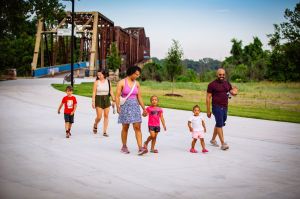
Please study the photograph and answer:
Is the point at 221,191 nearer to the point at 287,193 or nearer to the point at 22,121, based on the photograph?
the point at 287,193

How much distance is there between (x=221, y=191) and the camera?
20.2 feet

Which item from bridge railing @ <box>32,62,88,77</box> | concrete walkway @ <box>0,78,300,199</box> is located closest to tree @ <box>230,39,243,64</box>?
bridge railing @ <box>32,62,88,77</box>

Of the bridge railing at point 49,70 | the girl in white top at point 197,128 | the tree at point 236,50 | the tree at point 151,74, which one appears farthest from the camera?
the tree at point 236,50

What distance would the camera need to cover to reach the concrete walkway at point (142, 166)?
6.04 meters

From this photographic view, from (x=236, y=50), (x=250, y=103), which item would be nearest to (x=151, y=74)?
(x=250, y=103)

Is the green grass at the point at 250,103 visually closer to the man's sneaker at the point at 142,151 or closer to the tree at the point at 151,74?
the man's sneaker at the point at 142,151

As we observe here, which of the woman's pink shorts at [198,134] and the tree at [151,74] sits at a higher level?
the tree at [151,74]

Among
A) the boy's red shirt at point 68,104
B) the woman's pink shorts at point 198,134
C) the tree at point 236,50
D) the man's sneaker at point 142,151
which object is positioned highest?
the tree at point 236,50

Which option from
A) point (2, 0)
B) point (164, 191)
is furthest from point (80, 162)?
point (2, 0)

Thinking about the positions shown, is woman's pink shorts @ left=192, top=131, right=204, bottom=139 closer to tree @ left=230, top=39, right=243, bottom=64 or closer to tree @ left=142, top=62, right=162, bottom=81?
tree @ left=142, top=62, right=162, bottom=81

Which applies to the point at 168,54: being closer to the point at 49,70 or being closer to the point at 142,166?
the point at 49,70

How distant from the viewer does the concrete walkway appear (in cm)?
604

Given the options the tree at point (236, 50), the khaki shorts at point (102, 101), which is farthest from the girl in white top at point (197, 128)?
the tree at point (236, 50)

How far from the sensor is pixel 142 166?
764 centimetres
